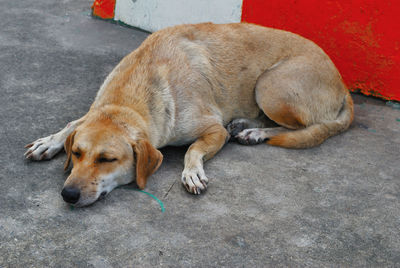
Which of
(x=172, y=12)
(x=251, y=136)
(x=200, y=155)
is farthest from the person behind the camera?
(x=172, y=12)

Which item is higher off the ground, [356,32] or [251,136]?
[356,32]

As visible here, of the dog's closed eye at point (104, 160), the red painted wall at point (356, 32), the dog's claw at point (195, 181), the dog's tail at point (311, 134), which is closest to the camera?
the dog's closed eye at point (104, 160)

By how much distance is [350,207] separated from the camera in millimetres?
3488

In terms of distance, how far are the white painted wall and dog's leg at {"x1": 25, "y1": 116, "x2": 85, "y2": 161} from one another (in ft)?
9.86

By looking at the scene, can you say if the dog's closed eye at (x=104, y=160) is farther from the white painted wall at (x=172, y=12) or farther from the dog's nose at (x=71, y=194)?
the white painted wall at (x=172, y=12)

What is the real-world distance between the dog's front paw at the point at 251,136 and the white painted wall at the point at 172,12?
2179mm

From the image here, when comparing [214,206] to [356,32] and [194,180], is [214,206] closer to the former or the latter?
[194,180]

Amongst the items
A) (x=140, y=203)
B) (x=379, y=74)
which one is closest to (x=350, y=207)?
(x=140, y=203)

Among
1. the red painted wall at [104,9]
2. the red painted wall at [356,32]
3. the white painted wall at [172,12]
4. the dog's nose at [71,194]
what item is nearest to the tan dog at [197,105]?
the dog's nose at [71,194]

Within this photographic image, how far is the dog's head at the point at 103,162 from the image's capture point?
3145mm

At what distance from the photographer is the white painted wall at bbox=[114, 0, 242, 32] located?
6155 mm

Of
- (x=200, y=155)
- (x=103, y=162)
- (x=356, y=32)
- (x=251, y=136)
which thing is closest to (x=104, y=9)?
(x=356, y=32)

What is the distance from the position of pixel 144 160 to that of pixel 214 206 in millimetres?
611

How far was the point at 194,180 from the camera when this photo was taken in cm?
356
